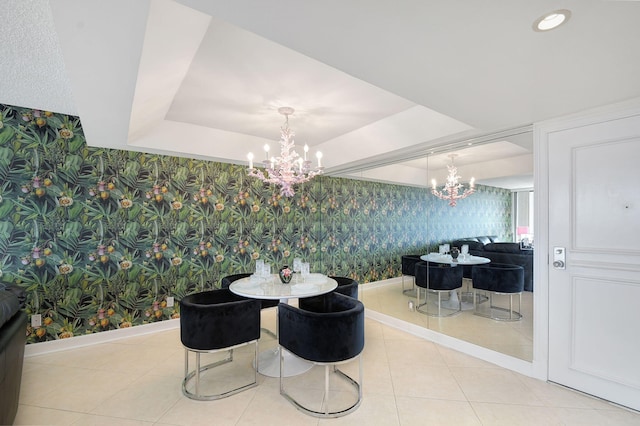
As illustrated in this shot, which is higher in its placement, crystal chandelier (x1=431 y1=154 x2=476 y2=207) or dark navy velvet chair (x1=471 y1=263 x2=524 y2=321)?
crystal chandelier (x1=431 y1=154 x2=476 y2=207)

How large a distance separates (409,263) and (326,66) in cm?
286

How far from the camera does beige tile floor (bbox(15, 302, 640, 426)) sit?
2.00 m

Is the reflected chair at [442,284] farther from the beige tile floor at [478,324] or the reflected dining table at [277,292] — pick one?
the reflected dining table at [277,292]

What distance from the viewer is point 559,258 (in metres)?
2.43

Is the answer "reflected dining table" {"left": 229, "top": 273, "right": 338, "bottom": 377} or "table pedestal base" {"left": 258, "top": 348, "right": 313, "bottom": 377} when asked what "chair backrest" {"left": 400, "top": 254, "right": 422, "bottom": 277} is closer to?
Result: "reflected dining table" {"left": 229, "top": 273, "right": 338, "bottom": 377}

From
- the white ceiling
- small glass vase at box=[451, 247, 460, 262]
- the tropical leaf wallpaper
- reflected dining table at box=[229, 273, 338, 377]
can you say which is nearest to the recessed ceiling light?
the white ceiling

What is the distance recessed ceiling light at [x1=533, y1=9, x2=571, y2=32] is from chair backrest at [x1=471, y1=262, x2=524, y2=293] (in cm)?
225

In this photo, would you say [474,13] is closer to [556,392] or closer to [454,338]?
[556,392]

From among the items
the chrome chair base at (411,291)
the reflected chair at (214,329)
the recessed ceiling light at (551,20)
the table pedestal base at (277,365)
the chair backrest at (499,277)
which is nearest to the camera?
the recessed ceiling light at (551,20)

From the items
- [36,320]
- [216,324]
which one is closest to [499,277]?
[216,324]

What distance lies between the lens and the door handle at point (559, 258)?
7.89ft

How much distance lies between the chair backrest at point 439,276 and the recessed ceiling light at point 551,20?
2.69m

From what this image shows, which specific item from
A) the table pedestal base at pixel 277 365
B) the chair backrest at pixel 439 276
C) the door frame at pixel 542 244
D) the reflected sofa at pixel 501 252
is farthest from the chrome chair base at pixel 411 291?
the table pedestal base at pixel 277 365

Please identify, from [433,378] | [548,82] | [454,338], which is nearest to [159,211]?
[433,378]
